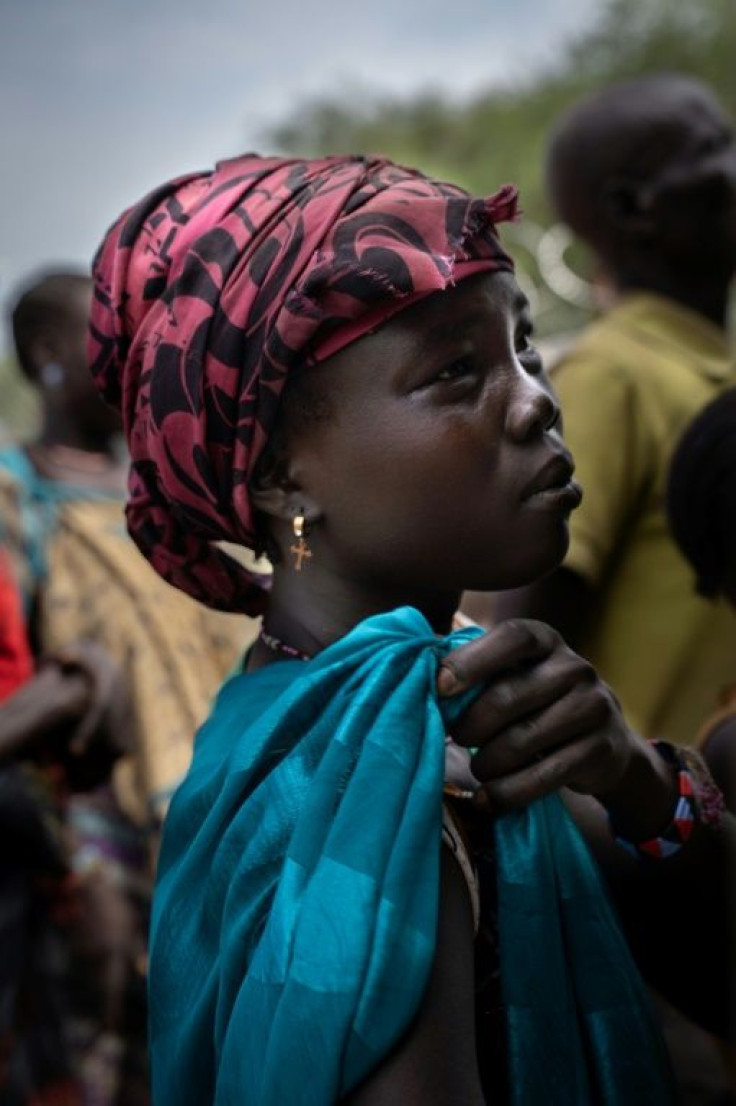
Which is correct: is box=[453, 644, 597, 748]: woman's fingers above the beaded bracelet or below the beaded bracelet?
above

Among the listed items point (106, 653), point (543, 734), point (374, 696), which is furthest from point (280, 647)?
point (106, 653)

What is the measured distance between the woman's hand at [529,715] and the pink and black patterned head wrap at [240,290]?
1.19 ft

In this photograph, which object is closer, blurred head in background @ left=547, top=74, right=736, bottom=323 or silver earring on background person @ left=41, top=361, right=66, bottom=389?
blurred head in background @ left=547, top=74, right=736, bottom=323

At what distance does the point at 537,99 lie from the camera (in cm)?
1220

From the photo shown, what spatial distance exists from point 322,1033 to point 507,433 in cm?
62

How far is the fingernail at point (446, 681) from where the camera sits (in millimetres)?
1271

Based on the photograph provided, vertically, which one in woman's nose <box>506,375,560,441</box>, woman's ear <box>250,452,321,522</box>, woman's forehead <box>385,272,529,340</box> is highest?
woman's forehead <box>385,272,529,340</box>

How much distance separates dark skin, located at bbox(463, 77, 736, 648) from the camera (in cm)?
293

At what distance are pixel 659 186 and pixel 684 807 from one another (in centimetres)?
188

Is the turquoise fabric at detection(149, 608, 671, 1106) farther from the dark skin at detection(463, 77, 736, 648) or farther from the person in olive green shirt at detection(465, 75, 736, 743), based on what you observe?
the dark skin at detection(463, 77, 736, 648)

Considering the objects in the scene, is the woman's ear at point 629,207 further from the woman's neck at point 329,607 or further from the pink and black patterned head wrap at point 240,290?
the woman's neck at point 329,607

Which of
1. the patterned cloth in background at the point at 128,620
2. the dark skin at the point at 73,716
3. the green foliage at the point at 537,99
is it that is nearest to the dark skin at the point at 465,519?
the dark skin at the point at 73,716

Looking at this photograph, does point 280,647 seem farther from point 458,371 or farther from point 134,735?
point 134,735

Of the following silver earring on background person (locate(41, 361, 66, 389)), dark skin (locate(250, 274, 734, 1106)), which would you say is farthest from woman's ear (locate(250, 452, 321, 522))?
silver earring on background person (locate(41, 361, 66, 389))
